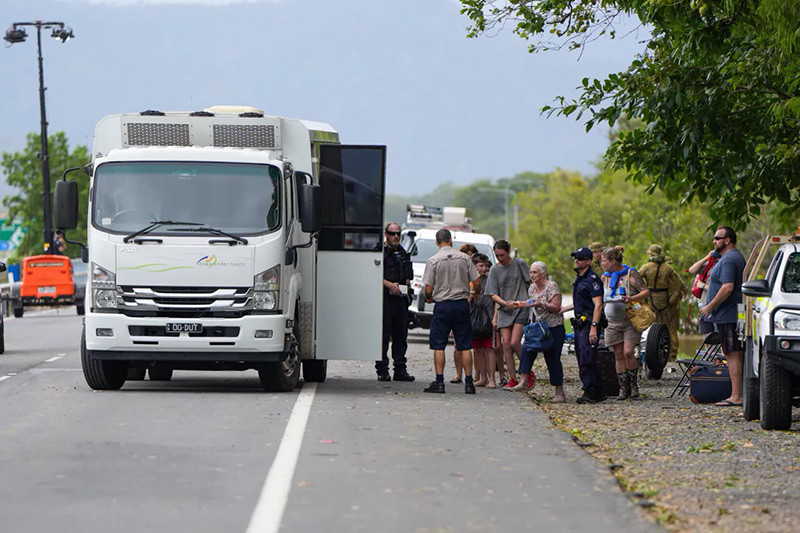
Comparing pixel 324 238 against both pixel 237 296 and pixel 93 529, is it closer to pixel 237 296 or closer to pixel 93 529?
pixel 237 296

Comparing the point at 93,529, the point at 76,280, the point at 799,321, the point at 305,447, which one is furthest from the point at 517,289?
the point at 76,280

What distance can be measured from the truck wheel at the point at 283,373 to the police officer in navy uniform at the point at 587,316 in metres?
3.07

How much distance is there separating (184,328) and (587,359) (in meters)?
4.32

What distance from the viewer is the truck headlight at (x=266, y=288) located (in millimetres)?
15305

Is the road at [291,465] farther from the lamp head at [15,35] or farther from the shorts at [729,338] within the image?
the lamp head at [15,35]

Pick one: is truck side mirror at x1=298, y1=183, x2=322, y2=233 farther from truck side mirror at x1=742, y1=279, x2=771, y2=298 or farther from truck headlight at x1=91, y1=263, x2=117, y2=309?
truck side mirror at x1=742, y1=279, x2=771, y2=298

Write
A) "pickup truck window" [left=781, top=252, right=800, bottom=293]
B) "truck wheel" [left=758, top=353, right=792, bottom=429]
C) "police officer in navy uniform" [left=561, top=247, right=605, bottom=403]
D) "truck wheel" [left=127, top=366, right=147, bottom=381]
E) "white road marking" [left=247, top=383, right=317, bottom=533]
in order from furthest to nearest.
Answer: "truck wheel" [left=127, top=366, right=147, bottom=381] → "police officer in navy uniform" [left=561, top=247, right=605, bottom=403] → "pickup truck window" [left=781, top=252, right=800, bottom=293] → "truck wheel" [left=758, top=353, right=792, bottom=429] → "white road marking" [left=247, top=383, right=317, bottom=533]

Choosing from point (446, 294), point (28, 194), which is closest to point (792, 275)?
point (446, 294)

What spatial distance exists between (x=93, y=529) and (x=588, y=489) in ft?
10.5

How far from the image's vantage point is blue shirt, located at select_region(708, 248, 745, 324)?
601 inches

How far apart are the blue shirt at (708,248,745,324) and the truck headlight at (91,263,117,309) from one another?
6244 millimetres

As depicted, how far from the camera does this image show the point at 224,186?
15570 mm

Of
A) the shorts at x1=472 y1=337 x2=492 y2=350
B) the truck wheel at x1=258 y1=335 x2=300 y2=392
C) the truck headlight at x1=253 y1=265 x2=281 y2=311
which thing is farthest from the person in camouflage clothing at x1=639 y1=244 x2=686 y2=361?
the truck headlight at x1=253 y1=265 x2=281 y2=311

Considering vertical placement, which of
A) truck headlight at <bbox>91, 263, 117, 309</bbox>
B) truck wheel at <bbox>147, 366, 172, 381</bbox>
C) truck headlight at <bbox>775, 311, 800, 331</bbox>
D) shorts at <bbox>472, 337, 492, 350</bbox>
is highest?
truck headlight at <bbox>91, 263, 117, 309</bbox>
